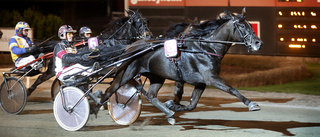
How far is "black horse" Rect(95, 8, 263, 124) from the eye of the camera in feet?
25.2

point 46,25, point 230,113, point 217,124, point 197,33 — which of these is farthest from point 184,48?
point 46,25

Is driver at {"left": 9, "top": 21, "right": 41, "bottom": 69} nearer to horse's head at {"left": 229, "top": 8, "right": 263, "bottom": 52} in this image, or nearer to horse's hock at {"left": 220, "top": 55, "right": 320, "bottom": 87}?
horse's head at {"left": 229, "top": 8, "right": 263, "bottom": 52}

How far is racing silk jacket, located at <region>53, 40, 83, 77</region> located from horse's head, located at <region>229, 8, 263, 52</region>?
2469 mm

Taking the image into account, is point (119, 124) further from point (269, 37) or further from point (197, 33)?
point (269, 37)

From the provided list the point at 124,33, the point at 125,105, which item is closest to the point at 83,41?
the point at 124,33

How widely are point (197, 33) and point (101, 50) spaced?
1.64m

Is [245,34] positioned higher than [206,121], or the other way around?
[245,34]

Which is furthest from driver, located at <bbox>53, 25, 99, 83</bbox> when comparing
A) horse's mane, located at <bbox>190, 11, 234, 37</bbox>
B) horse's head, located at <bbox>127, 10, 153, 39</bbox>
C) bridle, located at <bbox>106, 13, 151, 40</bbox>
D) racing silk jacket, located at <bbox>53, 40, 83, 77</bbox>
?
horse's head, located at <bbox>127, 10, 153, 39</bbox>

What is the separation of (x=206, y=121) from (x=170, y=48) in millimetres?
1629

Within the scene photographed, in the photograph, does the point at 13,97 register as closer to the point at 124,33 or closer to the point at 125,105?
the point at 125,105

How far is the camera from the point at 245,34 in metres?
7.67

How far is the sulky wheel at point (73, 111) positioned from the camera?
782cm

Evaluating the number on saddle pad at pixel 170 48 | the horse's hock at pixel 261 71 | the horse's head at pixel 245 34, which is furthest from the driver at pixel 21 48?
the horse's hock at pixel 261 71

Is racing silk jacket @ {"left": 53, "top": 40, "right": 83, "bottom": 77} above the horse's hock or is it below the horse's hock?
above
